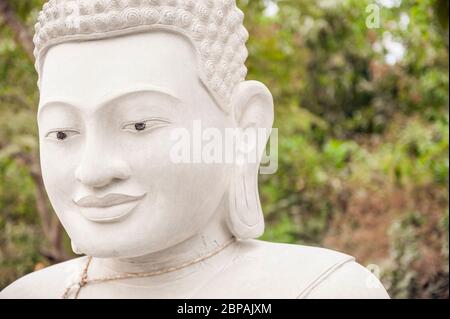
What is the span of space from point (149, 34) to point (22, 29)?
9.34ft

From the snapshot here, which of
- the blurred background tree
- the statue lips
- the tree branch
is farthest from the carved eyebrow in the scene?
the tree branch

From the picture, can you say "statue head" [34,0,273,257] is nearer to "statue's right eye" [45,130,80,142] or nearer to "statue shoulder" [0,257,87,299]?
"statue's right eye" [45,130,80,142]

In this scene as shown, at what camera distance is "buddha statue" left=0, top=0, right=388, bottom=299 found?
1.85 m

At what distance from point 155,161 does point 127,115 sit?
0.14m

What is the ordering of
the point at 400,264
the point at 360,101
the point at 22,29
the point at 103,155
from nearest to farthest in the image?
the point at 103,155 → the point at 22,29 → the point at 400,264 → the point at 360,101

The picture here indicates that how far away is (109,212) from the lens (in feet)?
6.16

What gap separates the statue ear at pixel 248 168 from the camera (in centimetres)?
208

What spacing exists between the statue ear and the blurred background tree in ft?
6.13

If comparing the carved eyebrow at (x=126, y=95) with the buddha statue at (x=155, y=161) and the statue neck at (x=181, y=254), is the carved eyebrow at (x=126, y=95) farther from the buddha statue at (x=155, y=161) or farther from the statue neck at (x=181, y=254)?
the statue neck at (x=181, y=254)

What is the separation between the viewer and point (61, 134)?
1.91 metres

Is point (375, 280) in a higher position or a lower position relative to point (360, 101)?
lower

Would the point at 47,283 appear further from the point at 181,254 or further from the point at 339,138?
the point at 339,138
